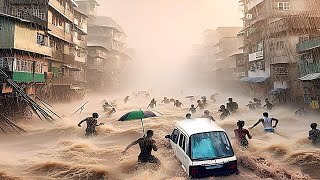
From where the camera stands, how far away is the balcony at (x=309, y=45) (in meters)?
26.7

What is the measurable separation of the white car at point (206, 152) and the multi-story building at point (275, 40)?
2756 centimetres

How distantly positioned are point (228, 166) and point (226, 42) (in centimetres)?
6388

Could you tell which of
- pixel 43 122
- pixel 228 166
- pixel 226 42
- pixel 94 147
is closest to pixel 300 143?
pixel 228 166

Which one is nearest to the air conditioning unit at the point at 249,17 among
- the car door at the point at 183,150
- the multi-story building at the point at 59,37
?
the multi-story building at the point at 59,37

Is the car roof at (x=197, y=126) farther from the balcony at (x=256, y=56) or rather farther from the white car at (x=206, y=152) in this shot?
the balcony at (x=256, y=56)

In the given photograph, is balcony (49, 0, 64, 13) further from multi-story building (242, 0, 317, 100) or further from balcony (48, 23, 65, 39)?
multi-story building (242, 0, 317, 100)

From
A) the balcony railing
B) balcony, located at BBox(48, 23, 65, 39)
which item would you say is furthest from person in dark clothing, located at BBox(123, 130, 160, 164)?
balcony, located at BBox(48, 23, 65, 39)

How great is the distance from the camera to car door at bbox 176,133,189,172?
921cm

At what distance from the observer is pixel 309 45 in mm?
28438

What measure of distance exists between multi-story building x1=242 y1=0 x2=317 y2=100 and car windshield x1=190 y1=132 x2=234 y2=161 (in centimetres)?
2755

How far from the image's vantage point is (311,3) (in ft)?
132

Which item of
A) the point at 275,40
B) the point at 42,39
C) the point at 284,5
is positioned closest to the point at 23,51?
the point at 42,39

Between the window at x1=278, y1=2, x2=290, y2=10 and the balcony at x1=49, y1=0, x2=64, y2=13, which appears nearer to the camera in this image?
the balcony at x1=49, y1=0, x2=64, y2=13

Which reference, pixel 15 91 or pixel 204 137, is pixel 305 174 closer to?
pixel 204 137
